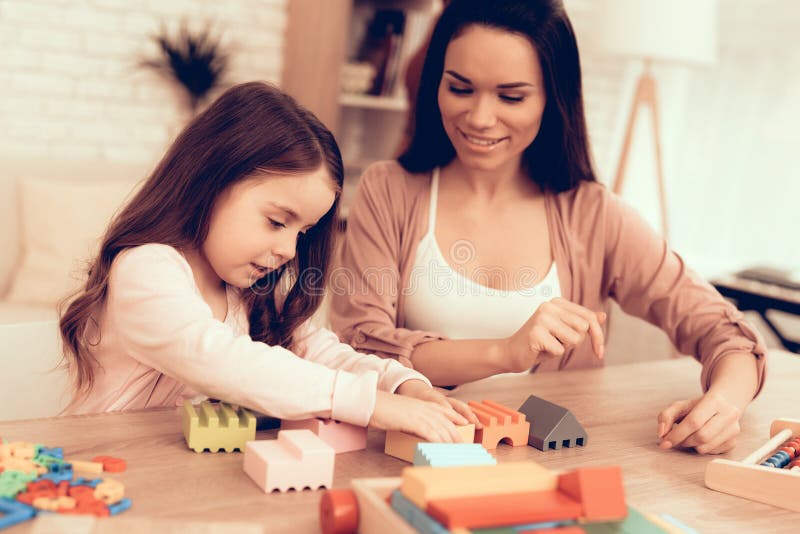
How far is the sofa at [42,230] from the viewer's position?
9.72 ft

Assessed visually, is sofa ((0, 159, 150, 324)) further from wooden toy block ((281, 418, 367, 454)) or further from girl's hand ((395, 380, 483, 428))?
Answer: wooden toy block ((281, 418, 367, 454))

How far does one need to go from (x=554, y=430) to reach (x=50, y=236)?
7.47ft

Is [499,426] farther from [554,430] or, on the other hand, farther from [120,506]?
[120,506]

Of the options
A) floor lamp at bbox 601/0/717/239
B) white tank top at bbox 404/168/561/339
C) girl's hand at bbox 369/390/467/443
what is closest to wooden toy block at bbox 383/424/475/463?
girl's hand at bbox 369/390/467/443

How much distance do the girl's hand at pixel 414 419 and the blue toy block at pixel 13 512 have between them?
430 mm

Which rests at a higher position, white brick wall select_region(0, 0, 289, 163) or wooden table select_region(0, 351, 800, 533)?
white brick wall select_region(0, 0, 289, 163)

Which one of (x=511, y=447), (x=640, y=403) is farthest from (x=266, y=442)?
(x=640, y=403)

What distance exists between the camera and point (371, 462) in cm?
109

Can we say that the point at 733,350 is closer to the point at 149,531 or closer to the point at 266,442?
the point at 266,442

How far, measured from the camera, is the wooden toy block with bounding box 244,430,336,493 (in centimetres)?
95

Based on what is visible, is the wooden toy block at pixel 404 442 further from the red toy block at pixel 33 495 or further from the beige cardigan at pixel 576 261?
the beige cardigan at pixel 576 261

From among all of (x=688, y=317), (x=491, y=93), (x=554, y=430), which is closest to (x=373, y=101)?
(x=491, y=93)

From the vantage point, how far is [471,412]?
1.18 m

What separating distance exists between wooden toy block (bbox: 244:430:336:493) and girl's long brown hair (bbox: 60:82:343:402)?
0.42 metres
